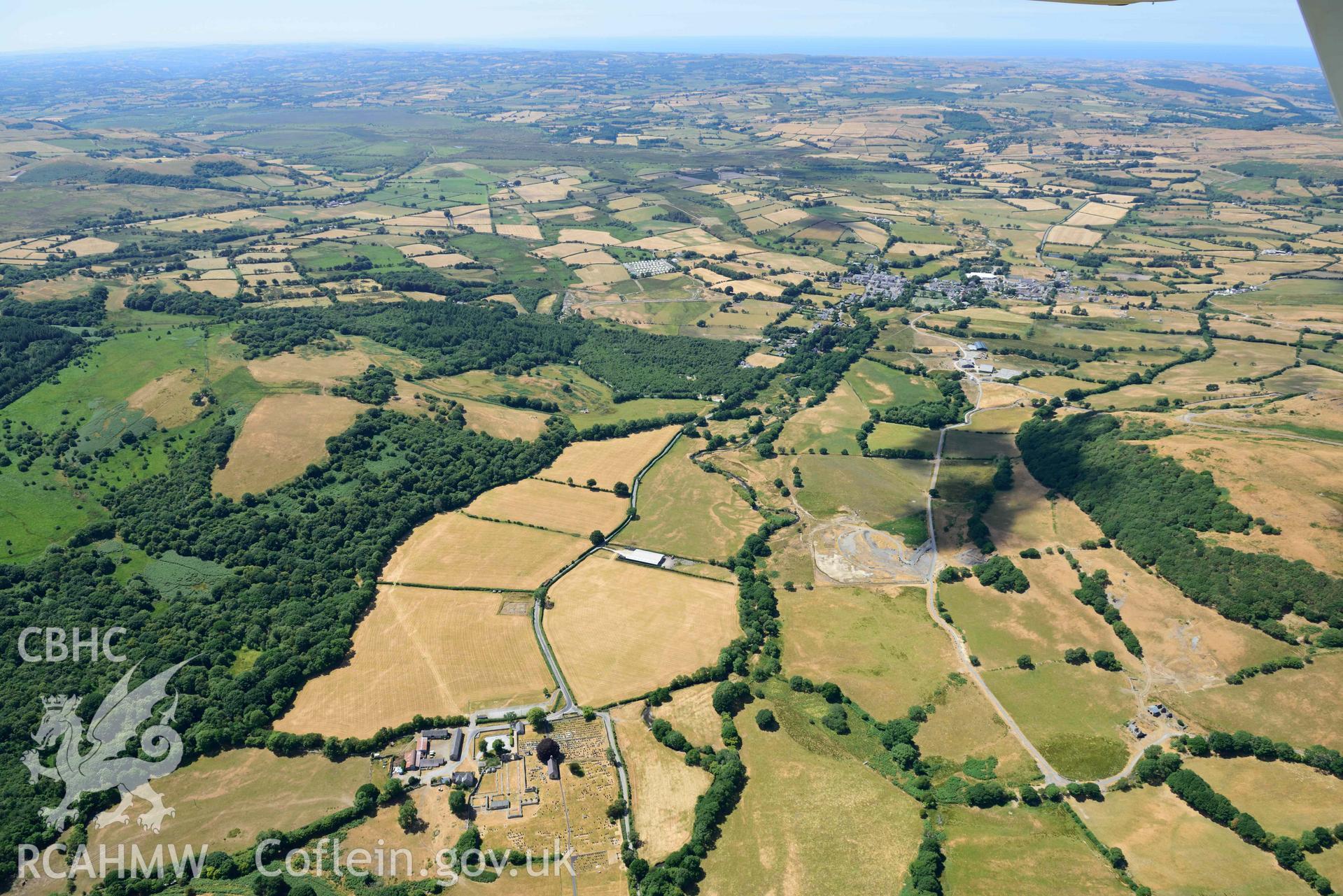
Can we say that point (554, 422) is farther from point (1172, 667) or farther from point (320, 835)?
point (1172, 667)

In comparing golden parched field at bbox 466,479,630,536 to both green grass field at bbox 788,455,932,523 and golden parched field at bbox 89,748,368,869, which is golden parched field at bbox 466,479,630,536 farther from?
golden parched field at bbox 89,748,368,869

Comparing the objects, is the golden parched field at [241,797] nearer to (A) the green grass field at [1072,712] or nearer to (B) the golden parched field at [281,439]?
(B) the golden parched field at [281,439]

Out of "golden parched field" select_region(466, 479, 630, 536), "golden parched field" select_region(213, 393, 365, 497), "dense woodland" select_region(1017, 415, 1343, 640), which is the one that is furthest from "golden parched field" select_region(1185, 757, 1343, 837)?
"golden parched field" select_region(213, 393, 365, 497)

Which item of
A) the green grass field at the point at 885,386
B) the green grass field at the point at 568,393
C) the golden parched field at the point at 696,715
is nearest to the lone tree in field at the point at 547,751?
the golden parched field at the point at 696,715

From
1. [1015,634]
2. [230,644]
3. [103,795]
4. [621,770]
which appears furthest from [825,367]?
[103,795]

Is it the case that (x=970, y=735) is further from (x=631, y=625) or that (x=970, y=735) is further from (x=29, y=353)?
(x=29, y=353)

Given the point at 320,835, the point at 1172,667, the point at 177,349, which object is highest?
the point at 177,349
